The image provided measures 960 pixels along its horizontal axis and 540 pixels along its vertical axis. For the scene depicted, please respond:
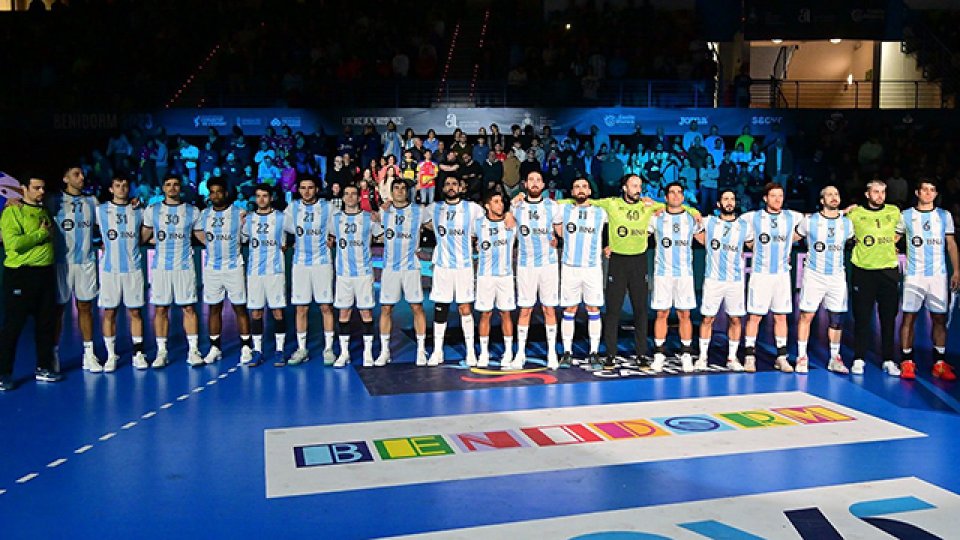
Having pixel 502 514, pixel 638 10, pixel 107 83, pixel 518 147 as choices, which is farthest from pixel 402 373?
pixel 638 10

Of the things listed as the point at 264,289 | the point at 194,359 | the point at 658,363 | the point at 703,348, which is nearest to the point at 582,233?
the point at 658,363

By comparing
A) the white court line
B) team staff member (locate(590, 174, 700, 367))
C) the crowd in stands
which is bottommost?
the white court line

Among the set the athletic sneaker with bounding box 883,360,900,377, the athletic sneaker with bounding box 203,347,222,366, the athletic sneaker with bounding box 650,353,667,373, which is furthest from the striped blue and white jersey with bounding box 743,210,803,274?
the athletic sneaker with bounding box 203,347,222,366

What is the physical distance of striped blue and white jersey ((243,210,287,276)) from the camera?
10117 mm

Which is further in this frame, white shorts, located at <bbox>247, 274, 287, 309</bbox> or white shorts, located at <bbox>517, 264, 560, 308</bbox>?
white shorts, located at <bbox>247, 274, 287, 309</bbox>

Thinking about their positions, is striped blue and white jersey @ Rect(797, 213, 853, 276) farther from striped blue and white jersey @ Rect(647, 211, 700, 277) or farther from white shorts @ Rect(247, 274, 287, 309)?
white shorts @ Rect(247, 274, 287, 309)

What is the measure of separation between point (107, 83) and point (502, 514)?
1713 cm

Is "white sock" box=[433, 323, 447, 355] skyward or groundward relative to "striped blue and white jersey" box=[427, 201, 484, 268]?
groundward

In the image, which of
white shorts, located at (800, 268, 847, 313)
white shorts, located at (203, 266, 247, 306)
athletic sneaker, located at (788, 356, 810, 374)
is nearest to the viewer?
white shorts, located at (800, 268, 847, 313)

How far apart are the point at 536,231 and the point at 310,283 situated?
257cm

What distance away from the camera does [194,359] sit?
33.2ft

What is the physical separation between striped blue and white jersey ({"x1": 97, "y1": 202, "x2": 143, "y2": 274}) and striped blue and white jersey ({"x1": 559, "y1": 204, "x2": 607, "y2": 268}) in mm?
4603

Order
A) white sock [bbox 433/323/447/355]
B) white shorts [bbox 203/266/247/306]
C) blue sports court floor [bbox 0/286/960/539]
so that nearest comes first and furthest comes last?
blue sports court floor [bbox 0/286/960/539]
white shorts [bbox 203/266/247/306]
white sock [bbox 433/323/447/355]

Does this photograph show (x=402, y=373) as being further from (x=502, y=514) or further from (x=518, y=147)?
(x=518, y=147)
